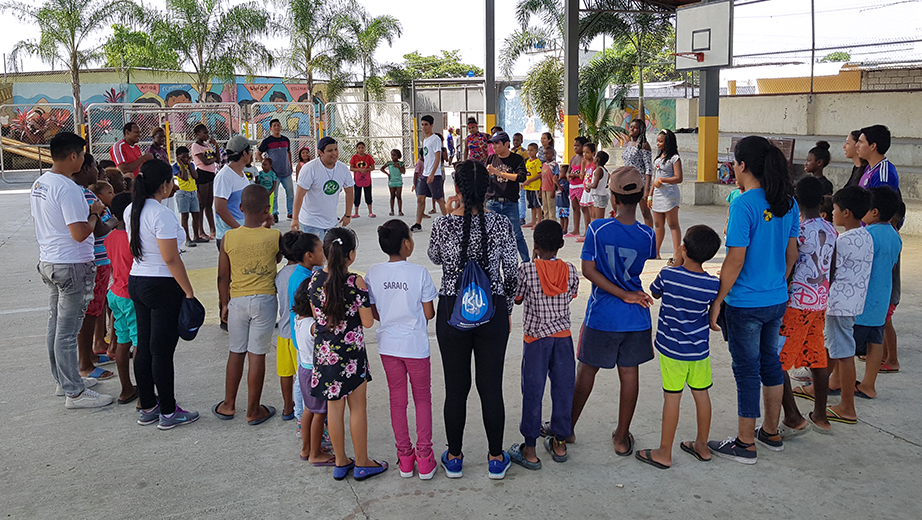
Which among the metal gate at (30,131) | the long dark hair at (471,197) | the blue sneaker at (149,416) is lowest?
the blue sneaker at (149,416)

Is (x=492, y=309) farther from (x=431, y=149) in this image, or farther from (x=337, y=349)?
(x=431, y=149)

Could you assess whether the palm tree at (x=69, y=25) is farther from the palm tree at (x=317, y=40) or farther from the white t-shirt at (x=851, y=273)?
the white t-shirt at (x=851, y=273)

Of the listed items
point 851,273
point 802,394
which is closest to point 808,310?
point 851,273

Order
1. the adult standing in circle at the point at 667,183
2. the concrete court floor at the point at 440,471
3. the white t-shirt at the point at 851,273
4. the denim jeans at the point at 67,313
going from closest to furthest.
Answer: the concrete court floor at the point at 440,471 → the white t-shirt at the point at 851,273 → the denim jeans at the point at 67,313 → the adult standing in circle at the point at 667,183

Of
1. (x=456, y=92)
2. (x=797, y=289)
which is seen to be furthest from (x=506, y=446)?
(x=456, y=92)

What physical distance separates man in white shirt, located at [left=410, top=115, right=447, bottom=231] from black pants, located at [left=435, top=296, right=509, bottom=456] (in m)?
8.17

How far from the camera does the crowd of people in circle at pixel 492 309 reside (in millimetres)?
3898

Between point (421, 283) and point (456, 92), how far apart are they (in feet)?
88.4

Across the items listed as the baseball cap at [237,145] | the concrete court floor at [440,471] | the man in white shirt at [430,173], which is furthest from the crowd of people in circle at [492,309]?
the man in white shirt at [430,173]

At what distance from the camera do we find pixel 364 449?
4004mm

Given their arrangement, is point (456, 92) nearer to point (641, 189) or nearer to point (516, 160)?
point (516, 160)

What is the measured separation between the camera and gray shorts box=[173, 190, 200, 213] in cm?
1114

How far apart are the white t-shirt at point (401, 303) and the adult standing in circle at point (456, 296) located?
106 millimetres

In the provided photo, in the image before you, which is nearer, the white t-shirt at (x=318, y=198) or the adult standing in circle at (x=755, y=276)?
the adult standing in circle at (x=755, y=276)
